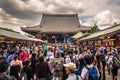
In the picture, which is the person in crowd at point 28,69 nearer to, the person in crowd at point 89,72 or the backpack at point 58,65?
the backpack at point 58,65

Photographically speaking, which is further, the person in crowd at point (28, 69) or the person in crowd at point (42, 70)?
the person in crowd at point (28, 69)

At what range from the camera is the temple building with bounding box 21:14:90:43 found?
71.6 metres

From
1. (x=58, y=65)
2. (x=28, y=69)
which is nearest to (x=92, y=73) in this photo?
(x=28, y=69)

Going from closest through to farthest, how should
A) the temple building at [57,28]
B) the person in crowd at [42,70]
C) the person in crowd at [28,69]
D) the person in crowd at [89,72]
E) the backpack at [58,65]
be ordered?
the person in crowd at [89,72] → the person in crowd at [42,70] → the person in crowd at [28,69] → the backpack at [58,65] → the temple building at [57,28]

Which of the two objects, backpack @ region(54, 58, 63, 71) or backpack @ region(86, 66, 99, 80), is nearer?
backpack @ region(86, 66, 99, 80)

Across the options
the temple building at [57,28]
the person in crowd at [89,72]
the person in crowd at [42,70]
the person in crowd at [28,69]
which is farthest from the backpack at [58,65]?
the temple building at [57,28]

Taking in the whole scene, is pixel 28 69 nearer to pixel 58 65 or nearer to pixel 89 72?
pixel 58 65

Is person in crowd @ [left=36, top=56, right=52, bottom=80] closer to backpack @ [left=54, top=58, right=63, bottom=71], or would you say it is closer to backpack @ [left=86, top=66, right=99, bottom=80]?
backpack @ [left=86, top=66, right=99, bottom=80]

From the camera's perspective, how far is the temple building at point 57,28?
235ft

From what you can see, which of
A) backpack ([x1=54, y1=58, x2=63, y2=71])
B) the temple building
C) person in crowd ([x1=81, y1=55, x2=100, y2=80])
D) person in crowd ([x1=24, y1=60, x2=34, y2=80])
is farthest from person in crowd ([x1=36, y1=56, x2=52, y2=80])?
the temple building

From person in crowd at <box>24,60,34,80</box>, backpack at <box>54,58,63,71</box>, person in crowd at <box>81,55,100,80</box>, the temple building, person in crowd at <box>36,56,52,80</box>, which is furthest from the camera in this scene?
the temple building

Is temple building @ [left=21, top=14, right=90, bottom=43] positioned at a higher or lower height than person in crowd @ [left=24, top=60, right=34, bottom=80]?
higher

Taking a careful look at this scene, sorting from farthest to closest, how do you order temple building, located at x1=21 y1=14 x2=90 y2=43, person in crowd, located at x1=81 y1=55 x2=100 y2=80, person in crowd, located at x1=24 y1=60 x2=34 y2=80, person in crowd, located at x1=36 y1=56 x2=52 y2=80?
temple building, located at x1=21 y1=14 x2=90 y2=43
person in crowd, located at x1=24 y1=60 x2=34 y2=80
person in crowd, located at x1=36 y1=56 x2=52 y2=80
person in crowd, located at x1=81 y1=55 x2=100 y2=80

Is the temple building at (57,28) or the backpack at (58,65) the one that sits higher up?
the temple building at (57,28)
